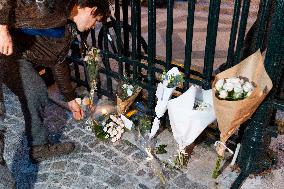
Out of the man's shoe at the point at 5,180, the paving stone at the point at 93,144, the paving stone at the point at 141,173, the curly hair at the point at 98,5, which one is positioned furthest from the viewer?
the paving stone at the point at 93,144

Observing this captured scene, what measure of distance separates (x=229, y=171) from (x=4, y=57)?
8.25 feet

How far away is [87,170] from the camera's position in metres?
3.62

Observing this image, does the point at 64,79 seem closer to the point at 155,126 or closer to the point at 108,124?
the point at 108,124

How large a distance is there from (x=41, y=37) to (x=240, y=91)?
1.92 m

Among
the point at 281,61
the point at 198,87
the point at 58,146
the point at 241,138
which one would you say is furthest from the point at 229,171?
the point at 58,146

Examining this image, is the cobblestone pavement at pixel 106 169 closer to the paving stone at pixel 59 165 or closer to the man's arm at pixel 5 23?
the paving stone at pixel 59 165

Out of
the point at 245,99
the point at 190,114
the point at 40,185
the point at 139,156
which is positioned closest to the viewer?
the point at 245,99

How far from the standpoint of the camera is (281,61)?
9.61ft

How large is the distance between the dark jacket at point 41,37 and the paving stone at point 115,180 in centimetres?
96

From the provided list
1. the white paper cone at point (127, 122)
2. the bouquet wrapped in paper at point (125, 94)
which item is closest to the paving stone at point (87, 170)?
the white paper cone at point (127, 122)

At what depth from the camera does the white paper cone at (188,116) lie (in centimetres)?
328

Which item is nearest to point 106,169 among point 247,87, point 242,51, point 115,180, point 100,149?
point 115,180

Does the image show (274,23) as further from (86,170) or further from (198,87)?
(86,170)

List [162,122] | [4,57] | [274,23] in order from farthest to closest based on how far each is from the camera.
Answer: [162,122], [4,57], [274,23]
